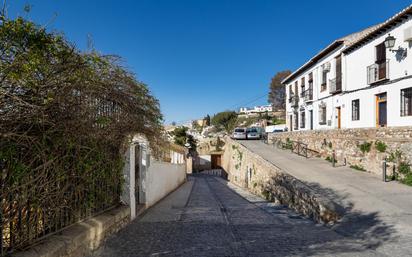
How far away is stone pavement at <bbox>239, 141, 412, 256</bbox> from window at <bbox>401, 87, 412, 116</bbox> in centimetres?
378

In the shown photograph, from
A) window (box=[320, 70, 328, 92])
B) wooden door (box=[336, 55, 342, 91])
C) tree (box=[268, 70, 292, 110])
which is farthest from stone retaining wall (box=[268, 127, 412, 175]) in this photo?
tree (box=[268, 70, 292, 110])

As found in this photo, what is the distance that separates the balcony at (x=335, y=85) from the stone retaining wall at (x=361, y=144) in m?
3.65

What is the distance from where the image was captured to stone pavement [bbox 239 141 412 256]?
629cm

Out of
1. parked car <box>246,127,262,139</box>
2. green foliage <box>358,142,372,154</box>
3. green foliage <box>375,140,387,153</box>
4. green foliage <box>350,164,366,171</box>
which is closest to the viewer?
green foliage <box>375,140,387,153</box>

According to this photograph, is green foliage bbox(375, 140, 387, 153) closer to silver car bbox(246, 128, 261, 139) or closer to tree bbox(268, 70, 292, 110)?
silver car bbox(246, 128, 261, 139)

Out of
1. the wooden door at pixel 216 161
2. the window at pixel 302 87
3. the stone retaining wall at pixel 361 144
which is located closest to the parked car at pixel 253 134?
the window at pixel 302 87

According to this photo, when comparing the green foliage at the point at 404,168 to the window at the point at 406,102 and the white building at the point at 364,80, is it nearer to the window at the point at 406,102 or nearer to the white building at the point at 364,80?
the white building at the point at 364,80

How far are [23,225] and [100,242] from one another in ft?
6.61

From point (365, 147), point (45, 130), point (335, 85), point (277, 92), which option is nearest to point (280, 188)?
point (365, 147)

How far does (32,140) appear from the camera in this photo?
350 cm

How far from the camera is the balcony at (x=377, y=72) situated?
16328mm

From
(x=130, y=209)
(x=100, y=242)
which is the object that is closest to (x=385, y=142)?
(x=130, y=209)

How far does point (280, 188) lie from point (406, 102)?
24.3 feet

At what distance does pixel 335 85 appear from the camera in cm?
2244
